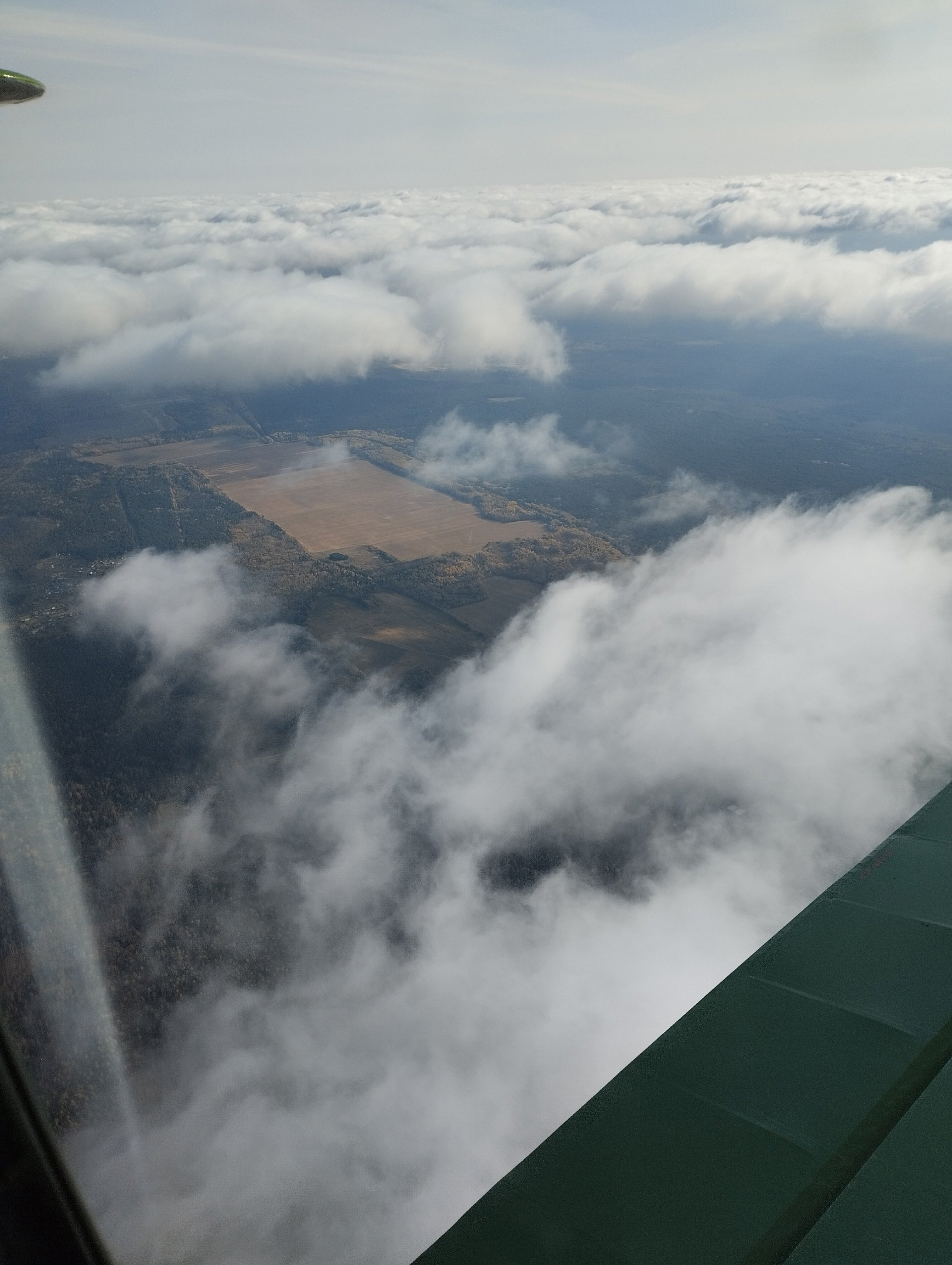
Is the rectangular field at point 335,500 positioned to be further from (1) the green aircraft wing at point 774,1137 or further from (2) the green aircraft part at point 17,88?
(2) the green aircraft part at point 17,88

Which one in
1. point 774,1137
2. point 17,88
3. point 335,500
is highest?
point 17,88

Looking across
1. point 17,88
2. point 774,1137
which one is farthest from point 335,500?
point 17,88

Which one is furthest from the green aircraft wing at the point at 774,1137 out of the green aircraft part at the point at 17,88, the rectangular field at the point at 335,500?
the rectangular field at the point at 335,500

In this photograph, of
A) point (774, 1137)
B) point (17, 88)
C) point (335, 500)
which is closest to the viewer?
point (17, 88)

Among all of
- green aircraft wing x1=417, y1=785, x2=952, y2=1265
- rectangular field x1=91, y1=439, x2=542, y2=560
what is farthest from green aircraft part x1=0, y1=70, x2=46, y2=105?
rectangular field x1=91, y1=439, x2=542, y2=560

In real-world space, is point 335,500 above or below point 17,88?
below

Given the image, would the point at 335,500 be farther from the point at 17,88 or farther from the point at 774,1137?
the point at 17,88

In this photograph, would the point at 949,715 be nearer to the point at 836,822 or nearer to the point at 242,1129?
the point at 836,822
